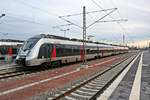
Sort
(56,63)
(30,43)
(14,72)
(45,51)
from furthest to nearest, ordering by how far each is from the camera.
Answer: (56,63) < (45,51) < (30,43) < (14,72)

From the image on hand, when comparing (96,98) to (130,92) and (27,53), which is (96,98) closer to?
(130,92)

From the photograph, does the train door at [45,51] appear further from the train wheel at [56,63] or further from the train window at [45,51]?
the train wheel at [56,63]

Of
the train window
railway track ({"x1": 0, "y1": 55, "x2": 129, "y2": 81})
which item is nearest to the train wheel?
railway track ({"x1": 0, "y1": 55, "x2": 129, "y2": 81})

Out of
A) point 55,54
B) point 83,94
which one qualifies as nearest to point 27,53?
point 55,54

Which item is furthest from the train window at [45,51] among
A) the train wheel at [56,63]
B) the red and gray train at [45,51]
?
the train wheel at [56,63]

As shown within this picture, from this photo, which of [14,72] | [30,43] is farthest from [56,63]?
[14,72]

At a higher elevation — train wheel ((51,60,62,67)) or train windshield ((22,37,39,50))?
train windshield ((22,37,39,50))

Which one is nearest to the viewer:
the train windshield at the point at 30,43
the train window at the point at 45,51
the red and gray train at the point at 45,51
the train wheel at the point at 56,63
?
the red and gray train at the point at 45,51

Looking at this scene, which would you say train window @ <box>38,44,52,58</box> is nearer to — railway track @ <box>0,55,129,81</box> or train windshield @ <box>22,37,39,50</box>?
train windshield @ <box>22,37,39,50</box>

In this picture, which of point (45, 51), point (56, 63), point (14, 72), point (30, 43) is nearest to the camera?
point (14, 72)

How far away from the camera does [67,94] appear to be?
12.1 metres

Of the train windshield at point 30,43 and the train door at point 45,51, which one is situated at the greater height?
the train windshield at point 30,43

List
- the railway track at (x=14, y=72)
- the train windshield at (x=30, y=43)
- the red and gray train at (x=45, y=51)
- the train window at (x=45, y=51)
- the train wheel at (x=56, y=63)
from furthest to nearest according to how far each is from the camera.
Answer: the train wheel at (x=56, y=63) < the train window at (x=45, y=51) < the train windshield at (x=30, y=43) < the red and gray train at (x=45, y=51) < the railway track at (x=14, y=72)

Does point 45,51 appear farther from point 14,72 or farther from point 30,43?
point 14,72
